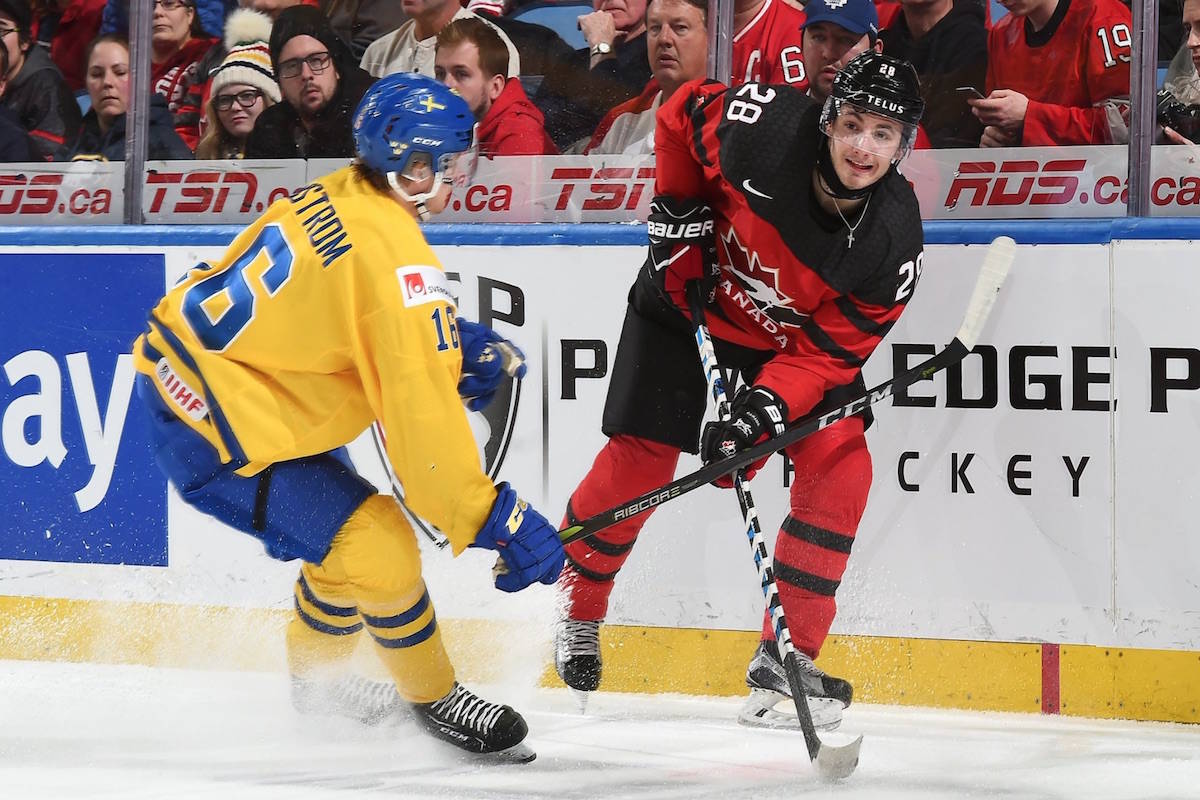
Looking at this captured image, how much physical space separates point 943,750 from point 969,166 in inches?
47.5

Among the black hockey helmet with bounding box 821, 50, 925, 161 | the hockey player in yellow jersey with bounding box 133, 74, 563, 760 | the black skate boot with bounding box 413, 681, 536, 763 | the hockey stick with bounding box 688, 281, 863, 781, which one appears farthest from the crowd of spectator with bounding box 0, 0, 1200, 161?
the black skate boot with bounding box 413, 681, 536, 763

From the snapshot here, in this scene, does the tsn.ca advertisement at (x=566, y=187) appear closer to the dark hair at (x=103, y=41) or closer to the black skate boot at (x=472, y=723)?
the dark hair at (x=103, y=41)

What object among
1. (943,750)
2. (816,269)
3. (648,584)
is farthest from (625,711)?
(816,269)

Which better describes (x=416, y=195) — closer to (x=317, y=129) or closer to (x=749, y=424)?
(x=749, y=424)

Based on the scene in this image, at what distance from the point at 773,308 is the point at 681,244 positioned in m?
0.22

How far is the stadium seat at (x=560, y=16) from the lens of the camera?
338 cm

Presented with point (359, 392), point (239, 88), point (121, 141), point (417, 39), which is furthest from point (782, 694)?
point (121, 141)

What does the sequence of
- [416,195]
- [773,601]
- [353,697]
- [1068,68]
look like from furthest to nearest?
[1068,68] → [353,697] → [773,601] → [416,195]

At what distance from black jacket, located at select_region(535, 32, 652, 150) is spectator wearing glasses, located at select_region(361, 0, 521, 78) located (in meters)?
0.26

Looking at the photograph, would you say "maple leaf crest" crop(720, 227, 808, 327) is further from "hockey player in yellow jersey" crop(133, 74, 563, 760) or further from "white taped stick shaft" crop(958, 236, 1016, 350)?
"hockey player in yellow jersey" crop(133, 74, 563, 760)

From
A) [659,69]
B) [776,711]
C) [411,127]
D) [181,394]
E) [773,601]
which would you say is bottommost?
[776,711]

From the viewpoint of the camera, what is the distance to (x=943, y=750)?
2.83m

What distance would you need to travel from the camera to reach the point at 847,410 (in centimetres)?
283

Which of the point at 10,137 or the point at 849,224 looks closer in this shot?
the point at 849,224
